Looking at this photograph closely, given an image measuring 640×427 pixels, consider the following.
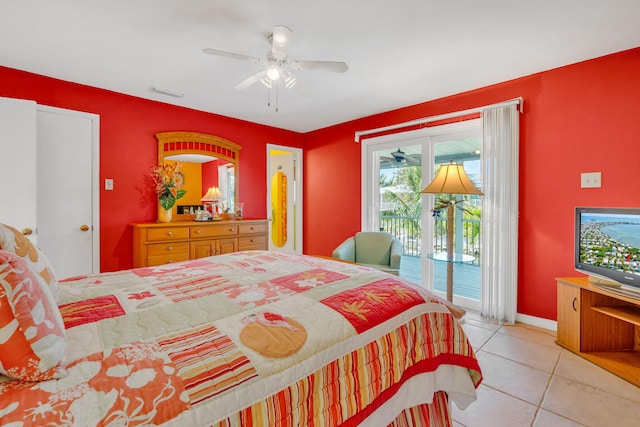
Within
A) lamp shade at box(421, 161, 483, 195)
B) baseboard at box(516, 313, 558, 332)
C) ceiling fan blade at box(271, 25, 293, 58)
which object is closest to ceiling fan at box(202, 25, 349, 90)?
ceiling fan blade at box(271, 25, 293, 58)

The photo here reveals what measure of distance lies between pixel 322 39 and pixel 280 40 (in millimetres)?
328

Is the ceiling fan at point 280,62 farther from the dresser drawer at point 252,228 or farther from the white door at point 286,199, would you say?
the white door at point 286,199

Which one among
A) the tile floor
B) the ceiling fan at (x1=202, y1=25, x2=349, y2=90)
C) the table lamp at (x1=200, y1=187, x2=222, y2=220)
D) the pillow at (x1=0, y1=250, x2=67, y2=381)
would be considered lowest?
the tile floor

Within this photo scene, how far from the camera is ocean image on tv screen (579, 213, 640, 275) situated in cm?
203

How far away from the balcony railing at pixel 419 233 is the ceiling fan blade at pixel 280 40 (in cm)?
255

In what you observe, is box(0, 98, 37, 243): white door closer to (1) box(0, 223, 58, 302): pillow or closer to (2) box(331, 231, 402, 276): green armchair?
(1) box(0, 223, 58, 302): pillow

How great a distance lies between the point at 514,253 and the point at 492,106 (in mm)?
1488

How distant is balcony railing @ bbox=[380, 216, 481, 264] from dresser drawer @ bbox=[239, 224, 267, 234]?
1661 millimetres

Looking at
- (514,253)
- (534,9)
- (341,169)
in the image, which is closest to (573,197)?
(514,253)

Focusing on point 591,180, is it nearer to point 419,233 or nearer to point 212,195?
point 419,233

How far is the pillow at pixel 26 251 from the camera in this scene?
1.02 meters

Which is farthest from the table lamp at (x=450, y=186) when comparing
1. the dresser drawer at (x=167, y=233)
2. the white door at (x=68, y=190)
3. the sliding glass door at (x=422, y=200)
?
the white door at (x=68, y=190)

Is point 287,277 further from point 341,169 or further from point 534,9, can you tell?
point 341,169

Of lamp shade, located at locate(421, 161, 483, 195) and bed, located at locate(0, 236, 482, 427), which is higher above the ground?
lamp shade, located at locate(421, 161, 483, 195)
